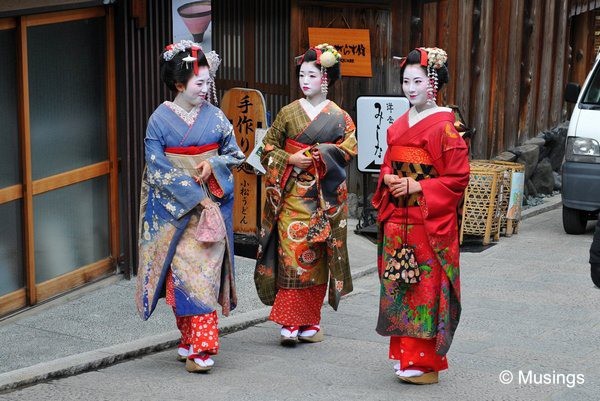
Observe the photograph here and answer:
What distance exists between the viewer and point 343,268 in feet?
27.3

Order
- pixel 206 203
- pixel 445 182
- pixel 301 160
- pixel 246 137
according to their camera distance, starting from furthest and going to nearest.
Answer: pixel 246 137 < pixel 301 160 < pixel 206 203 < pixel 445 182

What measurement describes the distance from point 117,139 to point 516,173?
5077 millimetres

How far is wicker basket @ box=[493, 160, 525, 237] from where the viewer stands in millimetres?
12711

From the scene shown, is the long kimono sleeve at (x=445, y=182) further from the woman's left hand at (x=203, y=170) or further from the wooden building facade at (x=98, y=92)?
the wooden building facade at (x=98, y=92)

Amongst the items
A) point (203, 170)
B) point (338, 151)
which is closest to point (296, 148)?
point (338, 151)

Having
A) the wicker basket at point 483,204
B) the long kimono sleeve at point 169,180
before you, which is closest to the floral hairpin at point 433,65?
the long kimono sleeve at point 169,180

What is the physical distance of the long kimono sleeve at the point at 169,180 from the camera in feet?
24.6

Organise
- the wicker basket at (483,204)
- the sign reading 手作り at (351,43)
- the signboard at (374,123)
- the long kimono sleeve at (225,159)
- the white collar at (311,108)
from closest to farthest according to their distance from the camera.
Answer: the long kimono sleeve at (225,159), the white collar at (311,108), the signboard at (374,123), the sign reading 手作り at (351,43), the wicker basket at (483,204)

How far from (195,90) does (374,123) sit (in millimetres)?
4411

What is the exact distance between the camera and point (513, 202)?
12758 mm

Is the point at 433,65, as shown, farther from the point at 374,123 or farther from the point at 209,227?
the point at 374,123

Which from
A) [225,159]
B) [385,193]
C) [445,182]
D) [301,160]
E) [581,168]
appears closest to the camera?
[445,182]

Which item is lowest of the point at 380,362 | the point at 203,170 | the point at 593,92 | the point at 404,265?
the point at 380,362

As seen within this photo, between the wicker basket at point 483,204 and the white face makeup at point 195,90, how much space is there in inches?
210
